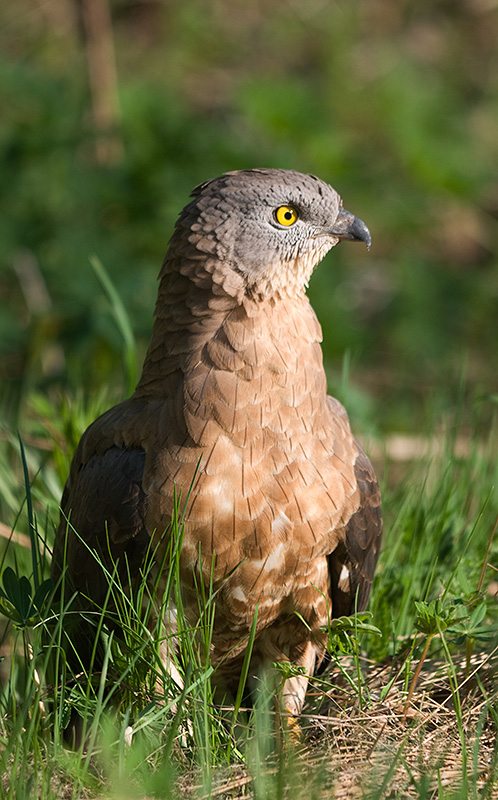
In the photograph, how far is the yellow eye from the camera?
9.90 feet

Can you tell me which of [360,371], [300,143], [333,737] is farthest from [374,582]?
[300,143]

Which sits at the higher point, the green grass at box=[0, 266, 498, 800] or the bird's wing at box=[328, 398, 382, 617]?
the bird's wing at box=[328, 398, 382, 617]

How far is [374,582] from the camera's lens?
140 inches

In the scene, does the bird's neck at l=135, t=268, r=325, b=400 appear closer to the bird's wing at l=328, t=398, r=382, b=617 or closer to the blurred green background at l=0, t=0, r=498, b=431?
the bird's wing at l=328, t=398, r=382, b=617

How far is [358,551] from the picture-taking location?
3154mm

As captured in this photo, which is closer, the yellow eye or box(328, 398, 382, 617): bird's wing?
the yellow eye

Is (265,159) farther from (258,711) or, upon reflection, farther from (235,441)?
(258,711)

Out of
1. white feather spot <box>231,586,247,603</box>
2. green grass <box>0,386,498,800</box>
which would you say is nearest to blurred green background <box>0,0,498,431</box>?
green grass <box>0,386,498,800</box>

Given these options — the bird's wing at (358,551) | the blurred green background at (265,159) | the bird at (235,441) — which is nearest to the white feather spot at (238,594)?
the bird at (235,441)

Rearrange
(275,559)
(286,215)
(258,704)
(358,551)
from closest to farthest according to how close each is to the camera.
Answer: (258,704) < (275,559) < (286,215) < (358,551)

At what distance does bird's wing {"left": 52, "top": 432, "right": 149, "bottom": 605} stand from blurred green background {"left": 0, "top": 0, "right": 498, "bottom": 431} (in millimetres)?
1630

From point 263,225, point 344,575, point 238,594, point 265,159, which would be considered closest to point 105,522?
point 238,594

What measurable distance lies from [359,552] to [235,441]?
66 centimetres

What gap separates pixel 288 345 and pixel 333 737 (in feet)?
4.06
